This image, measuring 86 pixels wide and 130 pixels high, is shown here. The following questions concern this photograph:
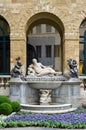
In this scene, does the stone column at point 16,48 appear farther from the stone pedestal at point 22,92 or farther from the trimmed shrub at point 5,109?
the trimmed shrub at point 5,109

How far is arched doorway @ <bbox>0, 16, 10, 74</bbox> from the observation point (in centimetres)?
2231

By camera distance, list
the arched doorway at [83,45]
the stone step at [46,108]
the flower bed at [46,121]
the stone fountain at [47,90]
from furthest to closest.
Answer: the arched doorway at [83,45]
the stone fountain at [47,90]
the stone step at [46,108]
the flower bed at [46,121]

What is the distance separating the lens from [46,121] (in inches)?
546

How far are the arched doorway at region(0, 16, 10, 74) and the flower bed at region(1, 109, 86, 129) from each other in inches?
306

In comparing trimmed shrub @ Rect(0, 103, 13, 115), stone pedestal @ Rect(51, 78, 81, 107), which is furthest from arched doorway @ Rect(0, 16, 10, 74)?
trimmed shrub @ Rect(0, 103, 13, 115)

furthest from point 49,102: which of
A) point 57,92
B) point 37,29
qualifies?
point 37,29

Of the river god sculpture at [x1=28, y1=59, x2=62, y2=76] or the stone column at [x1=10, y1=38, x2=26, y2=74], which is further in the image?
the stone column at [x1=10, y1=38, x2=26, y2=74]

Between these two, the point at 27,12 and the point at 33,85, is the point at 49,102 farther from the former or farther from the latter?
the point at 27,12

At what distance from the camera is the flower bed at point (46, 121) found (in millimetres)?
13227

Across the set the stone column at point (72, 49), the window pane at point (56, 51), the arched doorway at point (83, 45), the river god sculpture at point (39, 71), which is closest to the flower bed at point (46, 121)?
the river god sculpture at point (39, 71)

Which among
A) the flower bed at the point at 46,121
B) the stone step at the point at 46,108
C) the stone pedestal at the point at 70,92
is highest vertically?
the stone pedestal at the point at 70,92

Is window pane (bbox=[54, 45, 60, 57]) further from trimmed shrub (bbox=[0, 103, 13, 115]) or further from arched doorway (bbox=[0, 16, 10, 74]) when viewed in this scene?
trimmed shrub (bbox=[0, 103, 13, 115])

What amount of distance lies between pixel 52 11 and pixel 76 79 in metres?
5.13

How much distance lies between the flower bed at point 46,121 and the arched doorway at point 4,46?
778 cm
